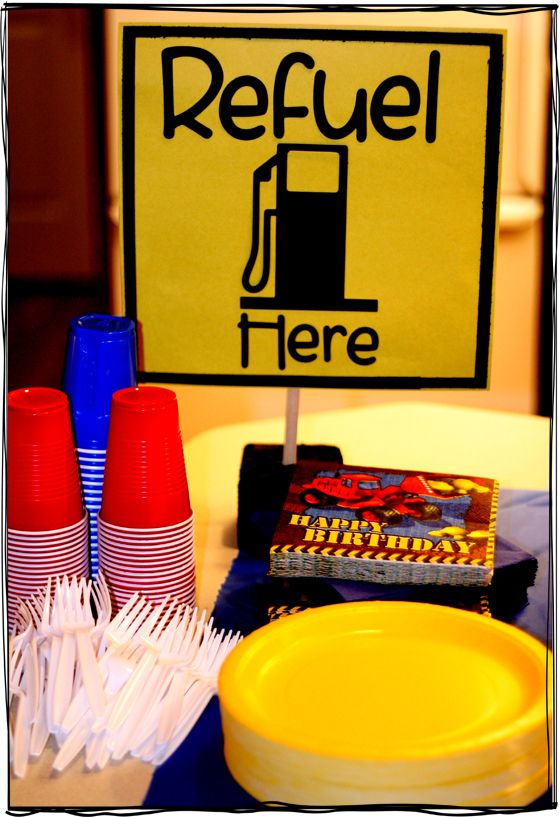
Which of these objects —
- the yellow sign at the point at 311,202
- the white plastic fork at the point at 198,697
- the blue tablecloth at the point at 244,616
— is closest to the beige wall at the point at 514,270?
the blue tablecloth at the point at 244,616

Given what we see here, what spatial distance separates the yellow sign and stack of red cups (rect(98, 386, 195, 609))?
0.72 feet

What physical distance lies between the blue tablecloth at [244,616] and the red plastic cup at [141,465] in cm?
14

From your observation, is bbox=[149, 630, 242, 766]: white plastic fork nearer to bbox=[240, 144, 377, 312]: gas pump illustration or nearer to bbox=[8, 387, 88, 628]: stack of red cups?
bbox=[8, 387, 88, 628]: stack of red cups

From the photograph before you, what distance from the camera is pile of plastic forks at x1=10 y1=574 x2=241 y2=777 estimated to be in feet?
2.51

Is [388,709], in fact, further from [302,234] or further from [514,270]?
[514,270]

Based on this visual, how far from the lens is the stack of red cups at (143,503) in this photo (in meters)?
0.89

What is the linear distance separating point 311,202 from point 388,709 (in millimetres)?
537

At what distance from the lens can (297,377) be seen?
44.2 inches

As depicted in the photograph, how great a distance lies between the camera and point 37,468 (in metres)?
0.90

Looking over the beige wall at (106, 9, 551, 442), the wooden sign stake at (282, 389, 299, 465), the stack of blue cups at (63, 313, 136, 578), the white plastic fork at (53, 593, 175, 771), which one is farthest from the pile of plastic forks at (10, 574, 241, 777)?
the beige wall at (106, 9, 551, 442)

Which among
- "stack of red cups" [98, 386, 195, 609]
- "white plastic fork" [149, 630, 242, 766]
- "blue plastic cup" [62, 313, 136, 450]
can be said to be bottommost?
"white plastic fork" [149, 630, 242, 766]

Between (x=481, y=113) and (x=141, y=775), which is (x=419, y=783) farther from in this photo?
(x=481, y=113)

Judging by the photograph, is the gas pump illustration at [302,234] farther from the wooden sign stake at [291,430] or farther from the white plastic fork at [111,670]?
the white plastic fork at [111,670]

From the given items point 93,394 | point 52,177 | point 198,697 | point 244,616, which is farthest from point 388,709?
point 52,177
